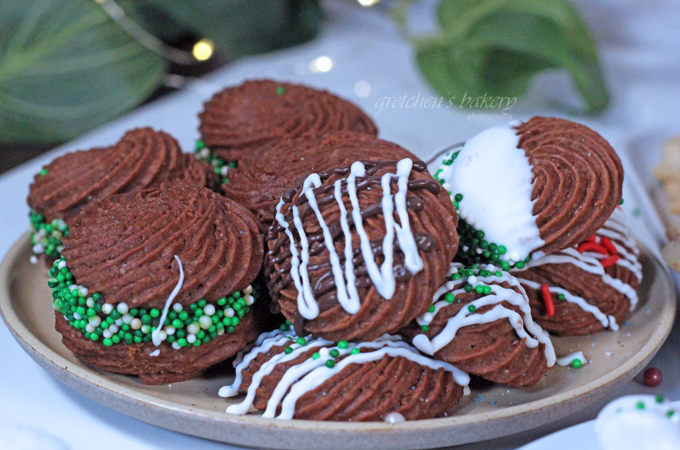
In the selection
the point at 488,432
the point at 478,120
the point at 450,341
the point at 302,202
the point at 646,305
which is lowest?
the point at 478,120

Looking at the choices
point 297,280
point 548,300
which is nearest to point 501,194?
point 548,300

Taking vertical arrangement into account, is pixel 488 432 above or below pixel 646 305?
above

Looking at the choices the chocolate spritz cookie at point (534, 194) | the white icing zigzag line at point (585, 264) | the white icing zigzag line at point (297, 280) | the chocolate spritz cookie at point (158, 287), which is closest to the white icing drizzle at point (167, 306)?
the chocolate spritz cookie at point (158, 287)

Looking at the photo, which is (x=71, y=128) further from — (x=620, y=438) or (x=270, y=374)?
(x=620, y=438)

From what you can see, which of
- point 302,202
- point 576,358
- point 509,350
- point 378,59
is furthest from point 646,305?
point 378,59

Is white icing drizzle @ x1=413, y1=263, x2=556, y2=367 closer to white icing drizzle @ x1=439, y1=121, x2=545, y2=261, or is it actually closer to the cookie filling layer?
white icing drizzle @ x1=439, y1=121, x2=545, y2=261

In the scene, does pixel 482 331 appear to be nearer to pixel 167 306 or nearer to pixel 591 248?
pixel 591 248

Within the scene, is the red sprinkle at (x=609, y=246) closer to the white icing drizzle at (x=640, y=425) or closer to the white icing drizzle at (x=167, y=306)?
the white icing drizzle at (x=640, y=425)
